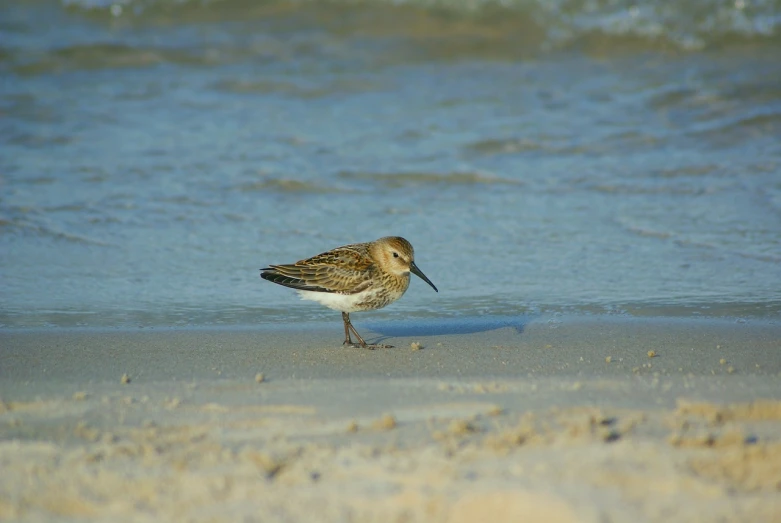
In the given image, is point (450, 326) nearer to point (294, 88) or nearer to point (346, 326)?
point (346, 326)

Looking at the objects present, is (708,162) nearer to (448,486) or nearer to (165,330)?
(165,330)

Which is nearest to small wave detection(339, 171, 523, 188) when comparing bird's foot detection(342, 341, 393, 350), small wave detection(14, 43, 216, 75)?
bird's foot detection(342, 341, 393, 350)

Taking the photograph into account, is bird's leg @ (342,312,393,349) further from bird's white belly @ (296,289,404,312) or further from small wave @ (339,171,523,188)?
small wave @ (339,171,523,188)

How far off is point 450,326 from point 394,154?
4.25 metres

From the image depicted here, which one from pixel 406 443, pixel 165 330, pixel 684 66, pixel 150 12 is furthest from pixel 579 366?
pixel 150 12

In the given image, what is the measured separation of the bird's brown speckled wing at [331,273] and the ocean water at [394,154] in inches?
18.5

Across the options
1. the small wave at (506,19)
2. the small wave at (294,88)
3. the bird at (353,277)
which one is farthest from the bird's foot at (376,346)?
the small wave at (506,19)

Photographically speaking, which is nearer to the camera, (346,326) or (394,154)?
(346,326)

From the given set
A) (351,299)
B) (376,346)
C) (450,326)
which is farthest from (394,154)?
(376,346)

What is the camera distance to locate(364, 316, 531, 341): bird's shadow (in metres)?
6.48

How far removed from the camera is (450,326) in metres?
6.58

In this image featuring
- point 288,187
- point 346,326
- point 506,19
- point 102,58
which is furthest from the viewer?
point 506,19

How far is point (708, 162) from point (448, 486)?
730 cm

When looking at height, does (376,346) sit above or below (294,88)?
below
